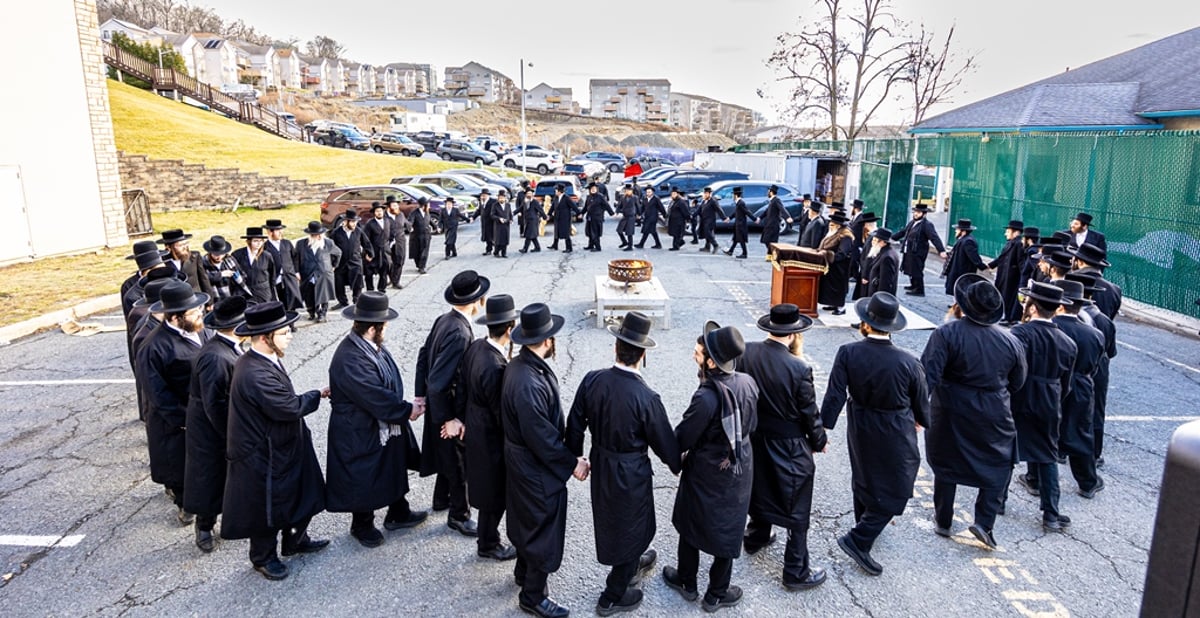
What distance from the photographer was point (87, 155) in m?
17.8

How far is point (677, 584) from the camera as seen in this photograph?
4602mm

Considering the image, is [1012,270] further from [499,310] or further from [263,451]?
[263,451]

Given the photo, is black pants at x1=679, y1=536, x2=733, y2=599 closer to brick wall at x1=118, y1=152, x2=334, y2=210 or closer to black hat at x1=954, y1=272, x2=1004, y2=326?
black hat at x1=954, y1=272, x2=1004, y2=326

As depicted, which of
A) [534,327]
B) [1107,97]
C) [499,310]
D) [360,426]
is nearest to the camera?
[534,327]

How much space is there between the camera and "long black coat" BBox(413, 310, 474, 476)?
16.1ft

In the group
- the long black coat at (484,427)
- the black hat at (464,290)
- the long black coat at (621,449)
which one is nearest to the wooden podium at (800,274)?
the black hat at (464,290)

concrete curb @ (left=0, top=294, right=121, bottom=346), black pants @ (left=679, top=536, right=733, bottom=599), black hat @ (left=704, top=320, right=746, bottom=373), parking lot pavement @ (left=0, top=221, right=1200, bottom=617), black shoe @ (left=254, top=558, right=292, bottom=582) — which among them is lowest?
parking lot pavement @ (left=0, top=221, right=1200, bottom=617)

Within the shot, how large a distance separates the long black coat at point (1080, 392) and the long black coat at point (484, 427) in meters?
4.29

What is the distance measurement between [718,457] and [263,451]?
2861 mm

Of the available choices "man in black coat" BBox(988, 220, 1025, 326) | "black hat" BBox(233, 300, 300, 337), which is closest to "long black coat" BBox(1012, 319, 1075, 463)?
"black hat" BBox(233, 300, 300, 337)

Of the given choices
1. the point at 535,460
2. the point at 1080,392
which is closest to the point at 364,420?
the point at 535,460

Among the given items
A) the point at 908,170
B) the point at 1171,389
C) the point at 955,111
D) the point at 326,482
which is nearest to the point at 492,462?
the point at 326,482

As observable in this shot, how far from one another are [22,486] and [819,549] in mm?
6493

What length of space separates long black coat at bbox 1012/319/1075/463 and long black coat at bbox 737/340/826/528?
1901 mm
